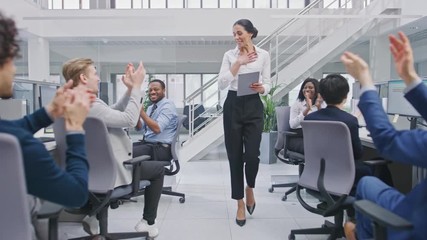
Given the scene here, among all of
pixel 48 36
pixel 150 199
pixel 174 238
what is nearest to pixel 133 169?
pixel 150 199

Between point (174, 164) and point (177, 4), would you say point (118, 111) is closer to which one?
point (174, 164)

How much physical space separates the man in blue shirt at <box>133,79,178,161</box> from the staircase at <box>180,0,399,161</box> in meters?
2.36

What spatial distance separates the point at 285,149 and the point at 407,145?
7.87 ft

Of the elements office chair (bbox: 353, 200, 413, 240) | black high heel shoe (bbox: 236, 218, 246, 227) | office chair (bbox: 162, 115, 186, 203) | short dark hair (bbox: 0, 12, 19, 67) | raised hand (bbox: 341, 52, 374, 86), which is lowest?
black high heel shoe (bbox: 236, 218, 246, 227)

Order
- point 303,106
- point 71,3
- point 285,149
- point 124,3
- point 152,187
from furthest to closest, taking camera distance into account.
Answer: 1. point 124,3
2. point 71,3
3. point 303,106
4. point 285,149
5. point 152,187

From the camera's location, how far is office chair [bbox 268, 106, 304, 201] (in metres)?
A: 3.40

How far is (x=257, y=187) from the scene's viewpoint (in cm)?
409

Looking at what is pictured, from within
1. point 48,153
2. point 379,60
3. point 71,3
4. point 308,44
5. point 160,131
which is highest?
point 71,3

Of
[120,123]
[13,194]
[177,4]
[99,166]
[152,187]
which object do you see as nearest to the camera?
[13,194]

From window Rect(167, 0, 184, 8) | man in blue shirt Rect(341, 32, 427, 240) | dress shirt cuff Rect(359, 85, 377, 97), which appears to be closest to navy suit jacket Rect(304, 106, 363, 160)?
man in blue shirt Rect(341, 32, 427, 240)

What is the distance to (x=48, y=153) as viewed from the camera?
1022 millimetres

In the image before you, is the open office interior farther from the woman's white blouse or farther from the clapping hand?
the clapping hand

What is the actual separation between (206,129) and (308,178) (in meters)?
3.63

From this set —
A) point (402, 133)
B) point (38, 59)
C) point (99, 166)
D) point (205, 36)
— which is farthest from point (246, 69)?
point (38, 59)
